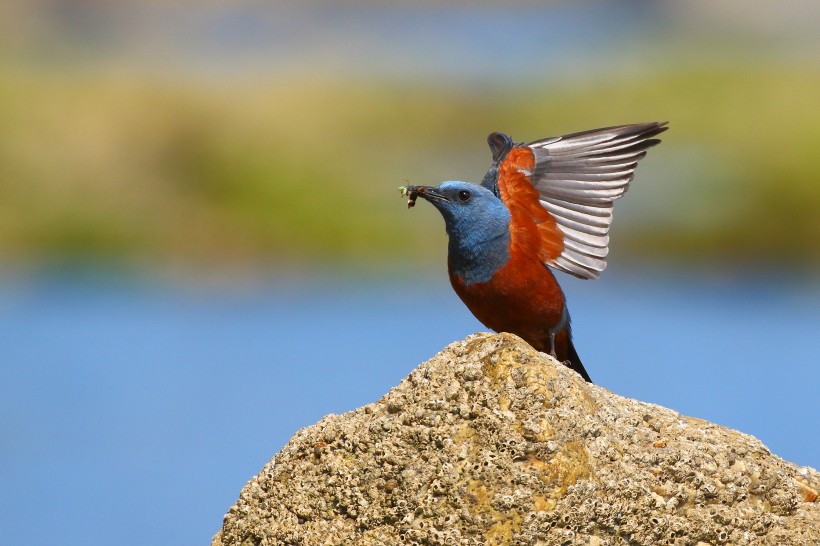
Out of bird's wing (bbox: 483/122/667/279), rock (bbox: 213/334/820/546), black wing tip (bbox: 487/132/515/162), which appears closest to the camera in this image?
rock (bbox: 213/334/820/546)

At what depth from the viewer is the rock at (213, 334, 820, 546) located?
3.78 m

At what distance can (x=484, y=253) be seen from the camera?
19.1ft

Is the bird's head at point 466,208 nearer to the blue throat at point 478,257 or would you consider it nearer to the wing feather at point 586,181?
the blue throat at point 478,257

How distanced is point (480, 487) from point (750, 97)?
683 inches

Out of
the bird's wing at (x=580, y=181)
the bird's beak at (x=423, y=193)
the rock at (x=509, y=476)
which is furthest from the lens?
the bird's wing at (x=580, y=181)

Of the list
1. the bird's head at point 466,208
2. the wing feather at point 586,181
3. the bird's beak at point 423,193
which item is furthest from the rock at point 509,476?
the wing feather at point 586,181

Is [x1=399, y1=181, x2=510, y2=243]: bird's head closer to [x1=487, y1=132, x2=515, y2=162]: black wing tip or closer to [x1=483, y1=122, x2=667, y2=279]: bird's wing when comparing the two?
[x1=483, y1=122, x2=667, y2=279]: bird's wing

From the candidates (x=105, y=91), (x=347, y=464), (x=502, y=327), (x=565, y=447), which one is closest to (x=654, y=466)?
(x=565, y=447)

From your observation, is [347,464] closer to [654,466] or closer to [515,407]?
[515,407]

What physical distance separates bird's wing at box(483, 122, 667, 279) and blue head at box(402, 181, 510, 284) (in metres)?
0.27

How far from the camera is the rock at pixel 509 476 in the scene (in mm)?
3783

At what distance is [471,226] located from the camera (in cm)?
589

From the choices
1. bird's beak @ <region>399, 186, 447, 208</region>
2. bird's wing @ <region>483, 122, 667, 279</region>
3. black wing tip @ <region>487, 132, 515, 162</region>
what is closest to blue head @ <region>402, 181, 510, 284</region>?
bird's beak @ <region>399, 186, 447, 208</region>

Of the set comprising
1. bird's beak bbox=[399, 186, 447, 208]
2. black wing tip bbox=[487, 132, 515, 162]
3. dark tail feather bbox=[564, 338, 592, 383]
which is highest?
black wing tip bbox=[487, 132, 515, 162]
